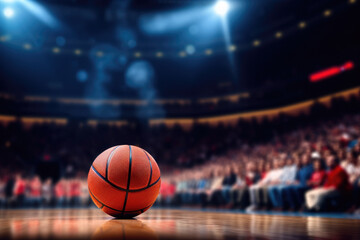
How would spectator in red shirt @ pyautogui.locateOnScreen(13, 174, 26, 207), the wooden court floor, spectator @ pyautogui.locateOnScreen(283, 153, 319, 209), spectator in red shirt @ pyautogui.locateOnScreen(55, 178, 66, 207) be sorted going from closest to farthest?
the wooden court floor, spectator @ pyautogui.locateOnScreen(283, 153, 319, 209), spectator in red shirt @ pyautogui.locateOnScreen(13, 174, 26, 207), spectator in red shirt @ pyautogui.locateOnScreen(55, 178, 66, 207)

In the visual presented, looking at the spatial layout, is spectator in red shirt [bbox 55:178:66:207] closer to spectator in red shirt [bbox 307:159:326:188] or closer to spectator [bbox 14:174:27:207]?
spectator [bbox 14:174:27:207]

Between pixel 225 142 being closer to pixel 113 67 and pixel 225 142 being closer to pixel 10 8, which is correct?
pixel 113 67

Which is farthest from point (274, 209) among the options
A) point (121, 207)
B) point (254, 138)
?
point (254, 138)

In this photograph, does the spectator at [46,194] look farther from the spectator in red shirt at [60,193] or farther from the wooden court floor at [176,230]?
the wooden court floor at [176,230]

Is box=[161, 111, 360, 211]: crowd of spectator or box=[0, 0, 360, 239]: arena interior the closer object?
box=[161, 111, 360, 211]: crowd of spectator

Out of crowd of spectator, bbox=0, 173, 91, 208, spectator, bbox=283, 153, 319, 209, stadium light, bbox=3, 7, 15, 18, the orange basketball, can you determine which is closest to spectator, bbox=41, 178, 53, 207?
crowd of spectator, bbox=0, 173, 91, 208

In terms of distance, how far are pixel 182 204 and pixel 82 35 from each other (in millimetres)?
12627

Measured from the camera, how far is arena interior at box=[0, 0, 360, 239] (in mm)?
13547

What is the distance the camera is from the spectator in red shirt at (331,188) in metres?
5.45

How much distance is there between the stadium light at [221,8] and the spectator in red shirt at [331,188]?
12557 mm

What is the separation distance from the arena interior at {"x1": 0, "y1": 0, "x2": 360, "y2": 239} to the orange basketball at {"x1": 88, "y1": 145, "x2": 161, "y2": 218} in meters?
7.09

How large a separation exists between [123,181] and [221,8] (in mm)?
15469

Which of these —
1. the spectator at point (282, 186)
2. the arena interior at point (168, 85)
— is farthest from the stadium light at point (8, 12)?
the spectator at point (282, 186)

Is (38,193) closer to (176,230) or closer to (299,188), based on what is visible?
(299,188)
